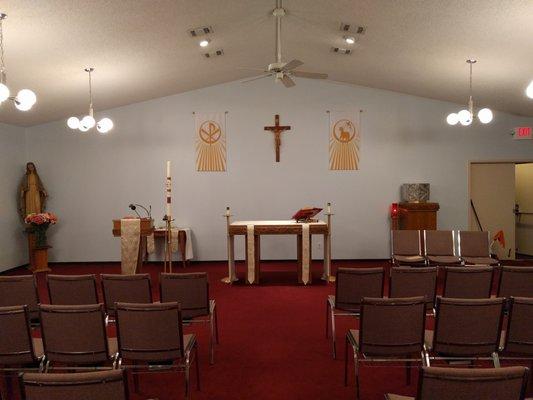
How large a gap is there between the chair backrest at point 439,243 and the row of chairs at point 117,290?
15.4 feet

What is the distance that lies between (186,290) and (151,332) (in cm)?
92

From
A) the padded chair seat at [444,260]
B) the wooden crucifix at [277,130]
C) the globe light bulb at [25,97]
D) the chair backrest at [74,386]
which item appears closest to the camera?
the chair backrest at [74,386]

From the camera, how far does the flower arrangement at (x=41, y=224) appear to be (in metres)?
8.16

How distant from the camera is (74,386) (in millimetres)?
1790

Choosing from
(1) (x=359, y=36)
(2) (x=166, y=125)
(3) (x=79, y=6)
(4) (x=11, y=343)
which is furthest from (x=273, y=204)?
(4) (x=11, y=343)

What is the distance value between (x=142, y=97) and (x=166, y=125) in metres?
0.74

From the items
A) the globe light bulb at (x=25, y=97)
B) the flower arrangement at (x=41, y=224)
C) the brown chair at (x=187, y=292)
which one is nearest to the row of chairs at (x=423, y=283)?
the brown chair at (x=187, y=292)

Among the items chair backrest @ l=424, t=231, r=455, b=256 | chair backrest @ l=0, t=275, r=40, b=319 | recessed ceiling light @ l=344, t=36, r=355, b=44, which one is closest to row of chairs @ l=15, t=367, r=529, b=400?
chair backrest @ l=0, t=275, r=40, b=319

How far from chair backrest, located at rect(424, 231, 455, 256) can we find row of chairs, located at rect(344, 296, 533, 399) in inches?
168

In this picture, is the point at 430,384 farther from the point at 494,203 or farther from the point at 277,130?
the point at 494,203

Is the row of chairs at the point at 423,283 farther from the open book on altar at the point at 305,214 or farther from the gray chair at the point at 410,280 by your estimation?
the open book on altar at the point at 305,214

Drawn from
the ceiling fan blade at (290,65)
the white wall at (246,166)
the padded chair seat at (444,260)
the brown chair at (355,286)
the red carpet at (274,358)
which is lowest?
the red carpet at (274,358)

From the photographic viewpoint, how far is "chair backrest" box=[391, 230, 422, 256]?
7215 mm

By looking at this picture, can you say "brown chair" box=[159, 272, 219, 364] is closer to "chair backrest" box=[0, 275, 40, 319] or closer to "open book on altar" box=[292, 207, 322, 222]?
"chair backrest" box=[0, 275, 40, 319]
